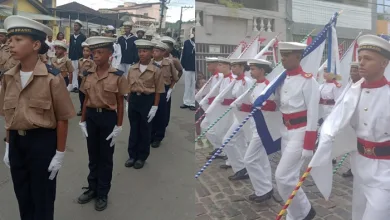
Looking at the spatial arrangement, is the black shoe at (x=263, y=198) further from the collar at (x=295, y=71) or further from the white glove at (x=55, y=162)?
Result: the white glove at (x=55, y=162)

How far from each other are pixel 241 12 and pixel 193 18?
1.54 feet

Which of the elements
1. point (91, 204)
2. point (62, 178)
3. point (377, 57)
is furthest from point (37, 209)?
point (377, 57)

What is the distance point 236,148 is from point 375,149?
1972 millimetres

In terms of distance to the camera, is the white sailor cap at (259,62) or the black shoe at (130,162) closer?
the white sailor cap at (259,62)

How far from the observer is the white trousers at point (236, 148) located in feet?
11.9

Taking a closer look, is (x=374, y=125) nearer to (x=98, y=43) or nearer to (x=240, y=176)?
(x=240, y=176)

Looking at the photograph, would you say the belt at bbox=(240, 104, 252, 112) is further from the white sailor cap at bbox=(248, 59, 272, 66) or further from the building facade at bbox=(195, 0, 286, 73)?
the building facade at bbox=(195, 0, 286, 73)

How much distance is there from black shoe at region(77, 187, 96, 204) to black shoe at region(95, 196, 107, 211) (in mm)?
108

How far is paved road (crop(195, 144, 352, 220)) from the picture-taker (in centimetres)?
257

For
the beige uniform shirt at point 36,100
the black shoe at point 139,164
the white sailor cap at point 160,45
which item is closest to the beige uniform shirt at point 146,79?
the white sailor cap at point 160,45

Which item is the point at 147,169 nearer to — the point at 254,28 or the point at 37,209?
the point at 37,209

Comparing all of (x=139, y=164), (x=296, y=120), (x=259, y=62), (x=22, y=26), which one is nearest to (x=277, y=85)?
(x=296, y=120)

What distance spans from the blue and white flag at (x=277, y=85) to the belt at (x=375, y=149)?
2.27 ft

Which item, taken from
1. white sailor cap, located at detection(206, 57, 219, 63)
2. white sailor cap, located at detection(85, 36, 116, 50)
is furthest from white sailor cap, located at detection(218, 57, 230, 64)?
white sailor cap, located at detection(85, 36, 116, 50)
